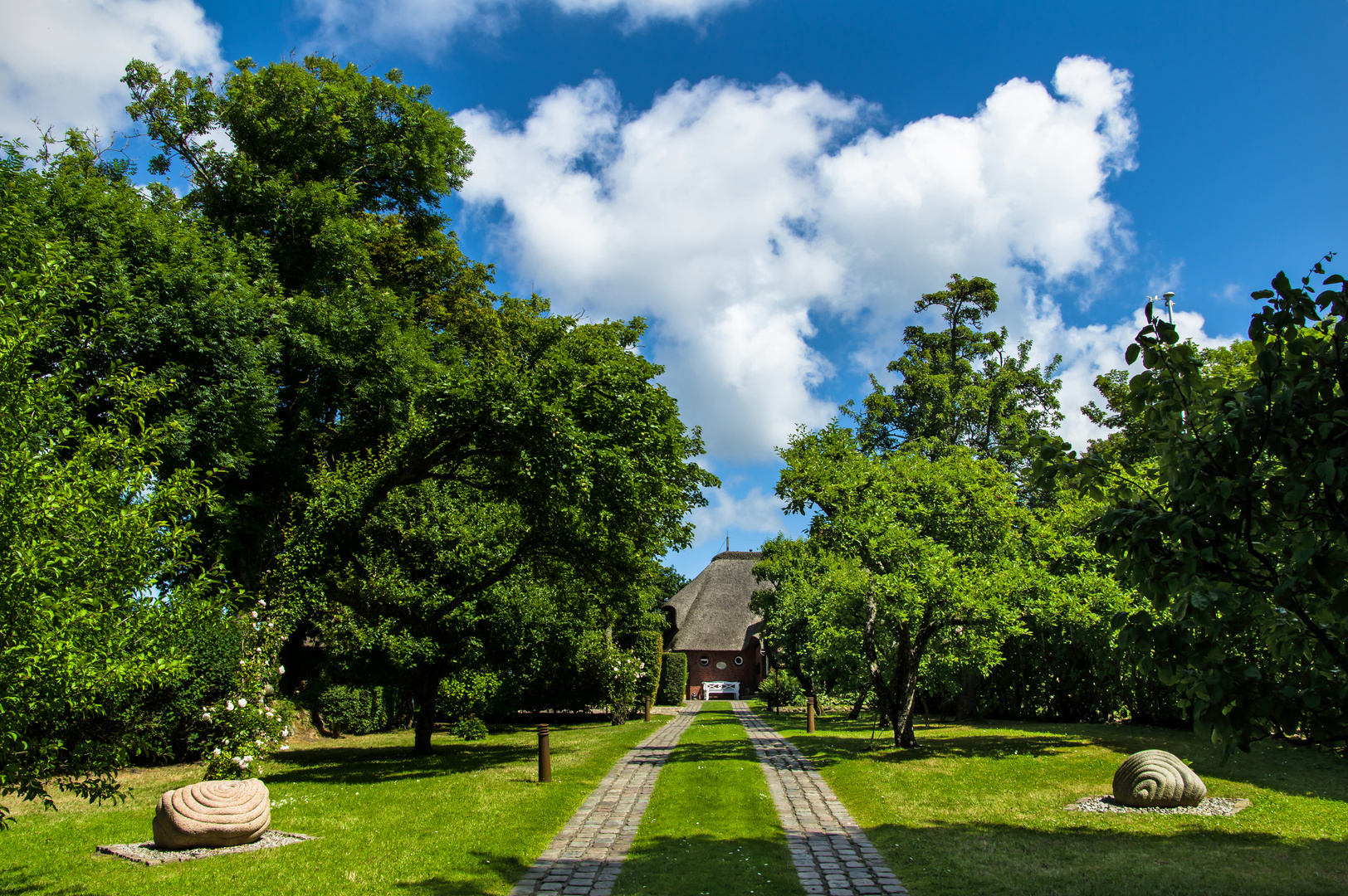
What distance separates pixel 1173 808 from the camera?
34.3ft

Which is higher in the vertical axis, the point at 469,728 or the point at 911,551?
the point at 911,551

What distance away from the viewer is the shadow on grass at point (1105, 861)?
6973 mm

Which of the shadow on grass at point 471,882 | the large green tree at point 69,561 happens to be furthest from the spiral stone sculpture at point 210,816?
the shadow on grass at point 471,882

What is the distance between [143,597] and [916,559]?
13.1 m

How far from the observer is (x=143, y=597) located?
6.42 m

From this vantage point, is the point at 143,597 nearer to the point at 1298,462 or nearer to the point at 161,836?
the point at 161,836

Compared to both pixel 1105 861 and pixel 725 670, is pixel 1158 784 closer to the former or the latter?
pixel 1105 861

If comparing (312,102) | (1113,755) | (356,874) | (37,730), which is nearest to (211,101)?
(312,102)

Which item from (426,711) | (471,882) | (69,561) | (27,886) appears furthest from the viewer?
(426,711)

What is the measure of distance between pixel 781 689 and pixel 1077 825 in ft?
93.4

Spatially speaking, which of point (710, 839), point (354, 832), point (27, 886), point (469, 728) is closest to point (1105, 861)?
point (710, 839)

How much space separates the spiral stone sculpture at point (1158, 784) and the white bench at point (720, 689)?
4254 centimetres

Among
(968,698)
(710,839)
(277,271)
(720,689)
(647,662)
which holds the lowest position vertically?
(720,689)

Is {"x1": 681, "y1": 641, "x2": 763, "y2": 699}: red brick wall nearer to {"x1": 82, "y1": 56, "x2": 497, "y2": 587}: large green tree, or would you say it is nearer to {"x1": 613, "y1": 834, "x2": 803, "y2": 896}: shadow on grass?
{"x1": 82, "y1": 56, "x2": 497, "y2": 587}: large green tree
